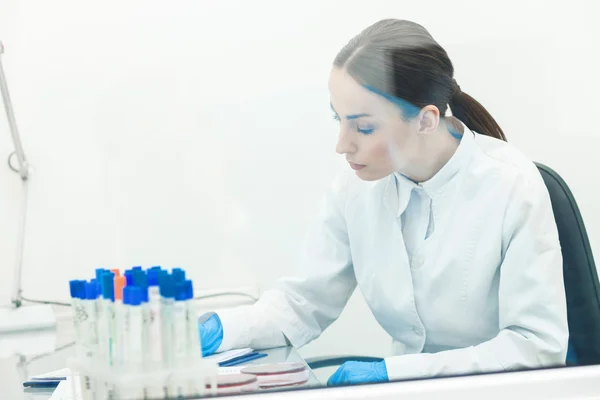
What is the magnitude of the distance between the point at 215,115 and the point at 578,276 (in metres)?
0.85

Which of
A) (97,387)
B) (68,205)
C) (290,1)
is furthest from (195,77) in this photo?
(97,387)

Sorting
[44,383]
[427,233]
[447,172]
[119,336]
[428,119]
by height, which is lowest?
[44,383]

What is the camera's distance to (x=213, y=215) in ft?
5.02

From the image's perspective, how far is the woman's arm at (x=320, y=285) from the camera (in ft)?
5.00

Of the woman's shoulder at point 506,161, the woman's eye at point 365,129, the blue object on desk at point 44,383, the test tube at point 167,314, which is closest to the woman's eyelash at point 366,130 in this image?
the woman's eye at point 365,129

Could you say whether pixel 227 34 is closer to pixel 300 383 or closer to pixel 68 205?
pixel 68 205

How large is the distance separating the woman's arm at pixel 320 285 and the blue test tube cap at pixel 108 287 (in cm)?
56

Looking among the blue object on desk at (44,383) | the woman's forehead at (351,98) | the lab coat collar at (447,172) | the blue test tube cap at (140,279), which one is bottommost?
the blue object on desk at (44,383)

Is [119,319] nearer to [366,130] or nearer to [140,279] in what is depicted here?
[140,279]

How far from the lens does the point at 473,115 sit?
1.48 metres

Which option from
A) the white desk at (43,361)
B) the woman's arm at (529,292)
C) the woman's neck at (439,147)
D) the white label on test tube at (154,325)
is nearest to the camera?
the white label on test tube at (154,325)

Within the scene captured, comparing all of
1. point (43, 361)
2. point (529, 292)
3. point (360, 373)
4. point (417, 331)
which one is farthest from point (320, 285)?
point (43, 361)

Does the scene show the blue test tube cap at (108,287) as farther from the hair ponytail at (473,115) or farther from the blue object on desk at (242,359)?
the hair ponytail at (473,115)

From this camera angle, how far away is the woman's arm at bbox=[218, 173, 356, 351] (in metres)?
1.52
